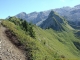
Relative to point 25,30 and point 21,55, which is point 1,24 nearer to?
point 25,30

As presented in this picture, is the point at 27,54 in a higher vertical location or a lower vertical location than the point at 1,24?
lower

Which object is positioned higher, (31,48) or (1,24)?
(1,24)

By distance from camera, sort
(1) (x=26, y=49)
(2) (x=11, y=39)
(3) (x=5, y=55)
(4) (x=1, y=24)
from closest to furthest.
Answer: (3) (x=5, y=55)
(1) (x=26, y=49)
(2) (x=11, y=39)
(4) (x=1, y=24)

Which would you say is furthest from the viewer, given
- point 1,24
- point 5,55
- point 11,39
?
point 1,24

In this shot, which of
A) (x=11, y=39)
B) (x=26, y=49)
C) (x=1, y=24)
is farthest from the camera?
(x=1, y=24)

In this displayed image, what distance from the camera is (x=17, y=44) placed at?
170 ft

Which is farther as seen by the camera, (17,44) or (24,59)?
(17,44)

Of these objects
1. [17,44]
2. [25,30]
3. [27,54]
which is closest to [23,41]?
[17,44]

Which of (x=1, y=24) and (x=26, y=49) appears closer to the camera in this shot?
(x=26, y=49)

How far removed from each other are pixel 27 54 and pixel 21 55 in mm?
1456

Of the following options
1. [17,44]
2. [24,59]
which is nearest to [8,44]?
[17,44]

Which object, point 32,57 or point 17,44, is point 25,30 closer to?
point 17,44

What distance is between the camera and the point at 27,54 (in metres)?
47.6

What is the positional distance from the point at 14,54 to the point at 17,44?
18.2ft
